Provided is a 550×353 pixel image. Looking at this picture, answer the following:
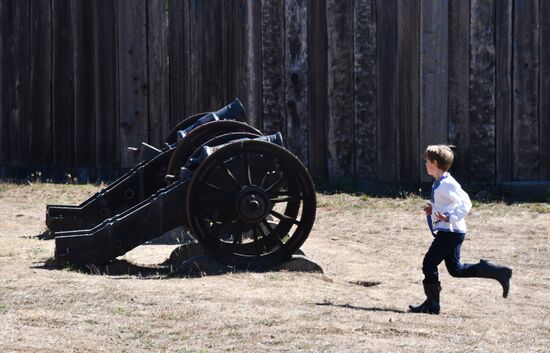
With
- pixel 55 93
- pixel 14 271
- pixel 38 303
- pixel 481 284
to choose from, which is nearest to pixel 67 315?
pixel 38 303

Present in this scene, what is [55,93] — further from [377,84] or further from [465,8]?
[465,8]

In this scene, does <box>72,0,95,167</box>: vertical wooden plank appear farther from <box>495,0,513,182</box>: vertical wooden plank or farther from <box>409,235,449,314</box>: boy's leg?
<box>409,235,449,314</box>: boy's leg

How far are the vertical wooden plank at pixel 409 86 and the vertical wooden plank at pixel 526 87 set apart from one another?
3.28ft

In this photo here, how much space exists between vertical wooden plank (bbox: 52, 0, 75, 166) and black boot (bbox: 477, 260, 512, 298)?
780cm

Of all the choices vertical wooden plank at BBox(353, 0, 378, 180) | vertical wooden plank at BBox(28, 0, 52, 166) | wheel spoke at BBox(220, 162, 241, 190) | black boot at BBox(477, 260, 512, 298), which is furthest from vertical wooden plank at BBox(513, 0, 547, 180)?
vertical wooden plank at BBox(28, 0, 52, 166)

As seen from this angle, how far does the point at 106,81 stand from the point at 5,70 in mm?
1565

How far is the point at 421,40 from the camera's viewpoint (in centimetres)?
1211

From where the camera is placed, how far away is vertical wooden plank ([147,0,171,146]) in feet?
43.8

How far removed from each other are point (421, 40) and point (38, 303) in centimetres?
647

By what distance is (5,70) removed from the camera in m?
14.4

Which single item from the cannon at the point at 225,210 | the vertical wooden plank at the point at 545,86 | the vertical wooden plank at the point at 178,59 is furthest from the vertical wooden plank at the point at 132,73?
the cannon at the point at 225,210

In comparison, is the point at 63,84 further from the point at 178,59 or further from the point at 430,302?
the point at 430,302

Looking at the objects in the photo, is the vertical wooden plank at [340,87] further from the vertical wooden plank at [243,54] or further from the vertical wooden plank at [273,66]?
the vertical wooden plank at [243,54]

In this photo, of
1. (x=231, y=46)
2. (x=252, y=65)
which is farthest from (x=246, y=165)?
(x=231, y=46)
